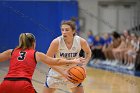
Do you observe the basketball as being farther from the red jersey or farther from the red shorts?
the red shorts

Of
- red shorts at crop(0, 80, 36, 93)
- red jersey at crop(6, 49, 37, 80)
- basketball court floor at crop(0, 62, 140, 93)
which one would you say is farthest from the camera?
basketball court floor at crop(0, 62, 140, 93)

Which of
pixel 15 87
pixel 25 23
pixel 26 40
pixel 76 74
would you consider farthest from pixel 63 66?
pixel 25 23

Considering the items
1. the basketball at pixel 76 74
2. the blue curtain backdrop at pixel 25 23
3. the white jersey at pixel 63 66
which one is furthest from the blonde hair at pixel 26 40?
the blue curtain backdrop at pixel 25 23

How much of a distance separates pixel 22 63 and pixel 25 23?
3.39 metres

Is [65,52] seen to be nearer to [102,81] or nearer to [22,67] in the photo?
[22,67]

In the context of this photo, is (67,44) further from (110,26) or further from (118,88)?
(110,26)

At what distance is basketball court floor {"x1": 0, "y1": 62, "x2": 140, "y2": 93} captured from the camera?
24.2 ft

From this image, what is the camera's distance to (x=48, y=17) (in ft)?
28.6

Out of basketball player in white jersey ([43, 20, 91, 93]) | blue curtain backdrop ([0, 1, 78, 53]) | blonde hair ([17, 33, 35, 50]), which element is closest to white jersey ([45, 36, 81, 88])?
basketball player in white jersey ([43, 20, 91, 93])

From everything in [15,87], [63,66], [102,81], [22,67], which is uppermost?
[22,67]

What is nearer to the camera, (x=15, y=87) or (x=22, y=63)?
(x=15, y=87)

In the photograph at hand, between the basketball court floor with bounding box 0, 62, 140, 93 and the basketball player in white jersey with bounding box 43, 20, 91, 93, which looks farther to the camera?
the basketball court floor with bounding box 0, 62, 140, 93

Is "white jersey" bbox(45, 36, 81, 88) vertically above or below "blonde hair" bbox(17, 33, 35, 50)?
below

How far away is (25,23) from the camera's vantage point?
7.85 m
